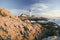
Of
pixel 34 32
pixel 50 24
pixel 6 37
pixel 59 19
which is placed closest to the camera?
pixel 6 37

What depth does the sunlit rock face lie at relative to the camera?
8250mm

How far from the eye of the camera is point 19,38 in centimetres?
863

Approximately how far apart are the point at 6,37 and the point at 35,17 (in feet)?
17.5

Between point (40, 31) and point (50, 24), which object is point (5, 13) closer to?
point (40, 31)

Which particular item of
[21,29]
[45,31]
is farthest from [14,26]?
[45,31]

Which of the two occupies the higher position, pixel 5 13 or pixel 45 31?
pixel 5 13

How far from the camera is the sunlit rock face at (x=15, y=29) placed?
8.25m

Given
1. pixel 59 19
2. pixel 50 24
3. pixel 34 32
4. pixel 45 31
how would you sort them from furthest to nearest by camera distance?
pixel 59 19
pixel 50 24
pixel 45 31
pixel 34 32

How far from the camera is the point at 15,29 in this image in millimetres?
8648

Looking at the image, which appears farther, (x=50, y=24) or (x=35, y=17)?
(x=35, y=17)

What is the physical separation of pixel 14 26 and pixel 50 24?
310 centimetres

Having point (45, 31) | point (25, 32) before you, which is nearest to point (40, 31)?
point (45, 31)

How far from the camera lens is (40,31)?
9.76 meters

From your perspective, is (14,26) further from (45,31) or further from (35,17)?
(35,17)
